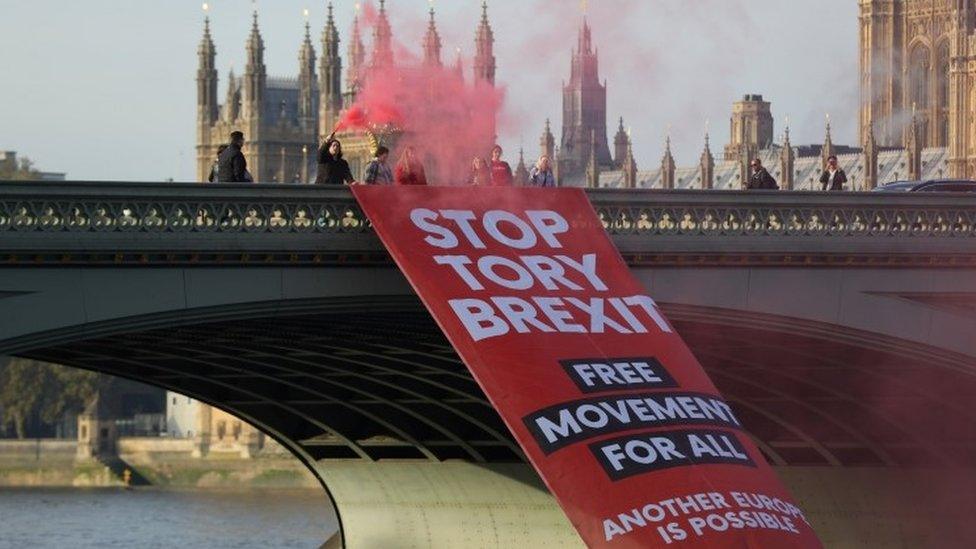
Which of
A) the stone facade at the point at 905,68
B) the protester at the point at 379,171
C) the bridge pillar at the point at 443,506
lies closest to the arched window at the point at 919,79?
the stone facade at the point at 905,68

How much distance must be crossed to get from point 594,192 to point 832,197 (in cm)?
390

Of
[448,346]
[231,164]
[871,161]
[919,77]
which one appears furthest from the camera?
[919,77]

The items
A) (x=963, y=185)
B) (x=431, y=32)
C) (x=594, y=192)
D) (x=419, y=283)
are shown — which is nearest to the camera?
(x=419, y=283)

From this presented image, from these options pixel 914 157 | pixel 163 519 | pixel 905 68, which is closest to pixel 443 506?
pixel 163 519

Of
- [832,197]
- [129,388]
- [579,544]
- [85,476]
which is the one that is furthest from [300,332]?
[129,388]

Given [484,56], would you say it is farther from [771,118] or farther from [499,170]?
[771,118]

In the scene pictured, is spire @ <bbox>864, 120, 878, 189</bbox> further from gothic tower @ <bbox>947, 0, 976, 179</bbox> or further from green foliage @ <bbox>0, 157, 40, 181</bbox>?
green foliage @ <bbox>0, 157, 40, 181</bbox>

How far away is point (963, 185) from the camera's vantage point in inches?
2028

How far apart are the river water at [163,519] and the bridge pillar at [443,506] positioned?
2891 centimetres

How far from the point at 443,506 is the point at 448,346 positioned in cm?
1508

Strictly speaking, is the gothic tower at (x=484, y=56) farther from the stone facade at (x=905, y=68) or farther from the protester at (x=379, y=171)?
the stone facade at (x=905, y=68)

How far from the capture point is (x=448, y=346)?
41.1 meters

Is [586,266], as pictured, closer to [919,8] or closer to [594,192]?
[594,192]

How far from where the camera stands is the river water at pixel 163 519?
9294 cm
